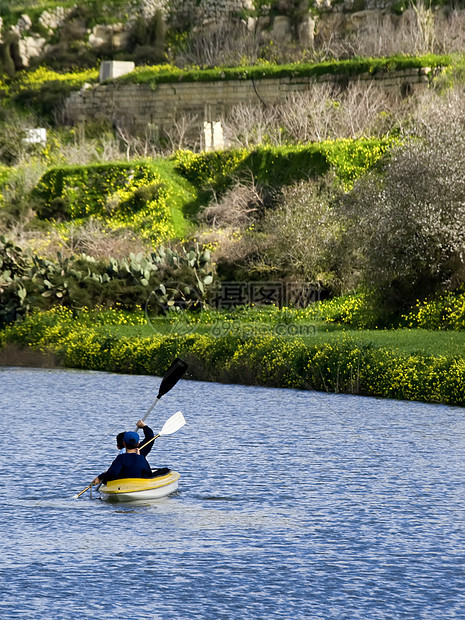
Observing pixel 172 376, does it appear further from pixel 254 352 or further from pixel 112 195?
pixel 112 195

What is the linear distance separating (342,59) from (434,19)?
845 centimetres

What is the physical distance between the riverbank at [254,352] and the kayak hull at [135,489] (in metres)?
9.79

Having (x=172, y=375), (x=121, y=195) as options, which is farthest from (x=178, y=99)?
(x=172, y=375)

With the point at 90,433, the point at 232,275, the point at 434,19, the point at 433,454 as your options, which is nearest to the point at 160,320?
the point at 232,275

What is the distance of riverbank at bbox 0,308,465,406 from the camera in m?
24.0

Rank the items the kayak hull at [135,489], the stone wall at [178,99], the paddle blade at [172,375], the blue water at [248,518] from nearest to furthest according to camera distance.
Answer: the blue water at [248,518], the kayak hull at [135,489], the paddle blade at [172,375], the stone wall at [178,99]

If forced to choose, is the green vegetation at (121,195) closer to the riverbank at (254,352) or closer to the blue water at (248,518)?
the riverbank at (254,352)

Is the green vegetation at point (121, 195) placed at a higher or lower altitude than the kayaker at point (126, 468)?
higher

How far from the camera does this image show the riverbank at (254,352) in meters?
24.0

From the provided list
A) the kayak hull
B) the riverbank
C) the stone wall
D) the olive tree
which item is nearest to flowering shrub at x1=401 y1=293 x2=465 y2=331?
the olive tree

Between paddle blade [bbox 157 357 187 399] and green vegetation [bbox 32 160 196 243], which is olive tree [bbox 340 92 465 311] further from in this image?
green vegetation [bbox 32 160 196 243]

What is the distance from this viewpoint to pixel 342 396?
24.8m

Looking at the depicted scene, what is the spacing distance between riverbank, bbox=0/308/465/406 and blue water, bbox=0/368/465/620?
1001mm

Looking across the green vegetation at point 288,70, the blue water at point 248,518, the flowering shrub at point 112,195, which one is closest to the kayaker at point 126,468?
the blue water at point 248,518
